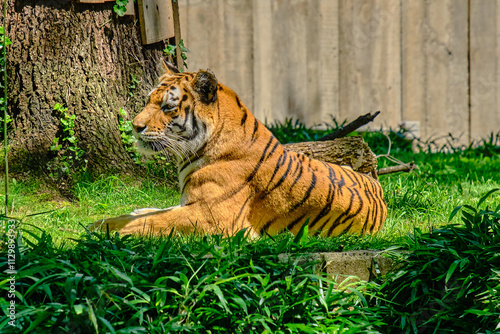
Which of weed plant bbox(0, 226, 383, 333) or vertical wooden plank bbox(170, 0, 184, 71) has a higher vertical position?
vertical wooden plank bbox(170, 0, 184, 71)

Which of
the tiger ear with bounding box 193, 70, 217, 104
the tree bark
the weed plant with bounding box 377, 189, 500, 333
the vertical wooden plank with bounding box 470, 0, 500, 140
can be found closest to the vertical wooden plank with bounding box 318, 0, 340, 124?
the vertical wooden plank with bounding box 470, 0, 500, 140

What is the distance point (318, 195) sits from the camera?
13.9 ft

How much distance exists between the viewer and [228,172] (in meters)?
4.18

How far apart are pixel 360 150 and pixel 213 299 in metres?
2.70

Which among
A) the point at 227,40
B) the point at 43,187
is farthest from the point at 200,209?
the point at 227,40

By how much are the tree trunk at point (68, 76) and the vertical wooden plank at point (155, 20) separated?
0.33 ft

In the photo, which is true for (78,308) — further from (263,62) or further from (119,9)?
(263,62)

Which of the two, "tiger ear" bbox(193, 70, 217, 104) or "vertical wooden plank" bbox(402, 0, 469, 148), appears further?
"vertical wooden plank" bbox(402, 0, 469, 148)

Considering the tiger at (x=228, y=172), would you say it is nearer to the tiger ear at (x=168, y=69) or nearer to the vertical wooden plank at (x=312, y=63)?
the tiger ear at (x=168, y=69)

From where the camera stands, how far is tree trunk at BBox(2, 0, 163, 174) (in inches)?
209

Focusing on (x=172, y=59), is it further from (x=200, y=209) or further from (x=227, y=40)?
(x=227, y=40)

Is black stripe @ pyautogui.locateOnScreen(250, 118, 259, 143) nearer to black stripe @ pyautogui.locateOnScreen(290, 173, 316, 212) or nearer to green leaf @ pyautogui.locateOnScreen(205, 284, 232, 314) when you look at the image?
black stripe @ pyautogui.locateOnScreen(290, 173, 316, 212)

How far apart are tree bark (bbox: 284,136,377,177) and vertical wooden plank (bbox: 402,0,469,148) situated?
3.90m

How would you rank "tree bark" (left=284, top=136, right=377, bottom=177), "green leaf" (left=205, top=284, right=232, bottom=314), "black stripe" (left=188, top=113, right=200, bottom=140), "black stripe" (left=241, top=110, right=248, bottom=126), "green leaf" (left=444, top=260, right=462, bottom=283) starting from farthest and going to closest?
"tree bark" (left=284, top=136, right=377, bottom=177) → "black stripe" (left=241, top=110, right=248, bottom=126) → "black stripe" (left=188, top=113, right=200, bottom=140) → "green leaf" (left=444, top=260, right=462, bottom=283) → "green leaf" (left=205, top=284, right=232, bottom=314)
